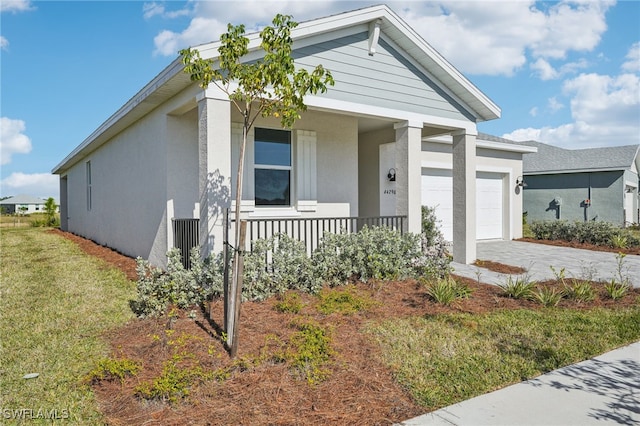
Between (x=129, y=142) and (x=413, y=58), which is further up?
(x=413, y=58)

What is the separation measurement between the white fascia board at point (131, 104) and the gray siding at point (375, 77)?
2026mm

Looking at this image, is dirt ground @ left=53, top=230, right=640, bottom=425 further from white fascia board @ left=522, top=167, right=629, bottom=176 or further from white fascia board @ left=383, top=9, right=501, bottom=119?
white fascia board @ left=522, top=167, right=629, bottom=176

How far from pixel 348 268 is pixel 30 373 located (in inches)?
170

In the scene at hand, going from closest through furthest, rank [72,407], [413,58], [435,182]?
[72,407]
[413,58]
[435,182]

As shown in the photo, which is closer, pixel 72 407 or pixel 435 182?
pixel 72 407

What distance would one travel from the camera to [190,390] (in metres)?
3.35

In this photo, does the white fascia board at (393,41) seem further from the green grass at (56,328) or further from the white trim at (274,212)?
the green grass at (56,328)

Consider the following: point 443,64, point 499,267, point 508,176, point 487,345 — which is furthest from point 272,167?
point 508,176

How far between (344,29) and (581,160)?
1782 centimetres

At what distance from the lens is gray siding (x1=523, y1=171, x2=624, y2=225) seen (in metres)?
18.9

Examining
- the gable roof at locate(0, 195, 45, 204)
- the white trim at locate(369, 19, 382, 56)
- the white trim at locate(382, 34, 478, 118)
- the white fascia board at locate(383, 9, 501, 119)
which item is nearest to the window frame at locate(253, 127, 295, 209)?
the white trim at locate(369, 19, 382, 56)

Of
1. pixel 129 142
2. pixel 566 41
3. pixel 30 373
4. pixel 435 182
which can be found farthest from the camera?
pixel 435 182

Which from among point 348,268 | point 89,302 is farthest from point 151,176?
point 348,268

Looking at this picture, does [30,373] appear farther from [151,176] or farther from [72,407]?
[151,176]
